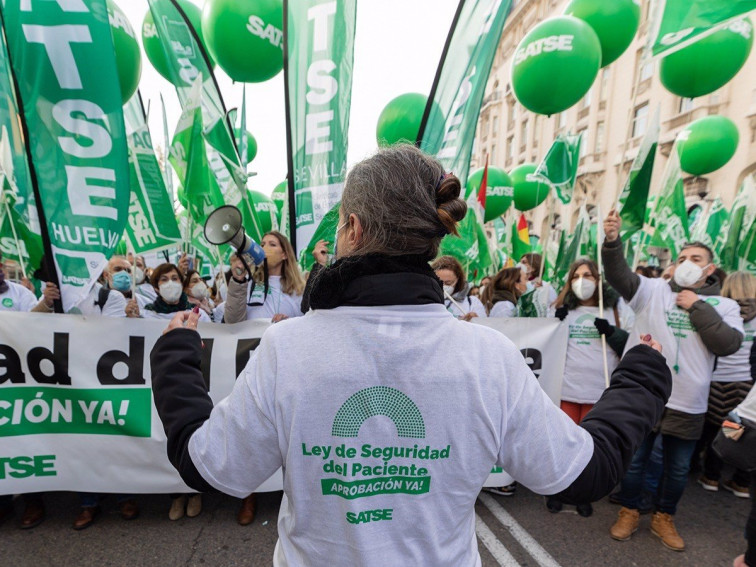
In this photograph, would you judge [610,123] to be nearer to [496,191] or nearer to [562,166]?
[496,191]

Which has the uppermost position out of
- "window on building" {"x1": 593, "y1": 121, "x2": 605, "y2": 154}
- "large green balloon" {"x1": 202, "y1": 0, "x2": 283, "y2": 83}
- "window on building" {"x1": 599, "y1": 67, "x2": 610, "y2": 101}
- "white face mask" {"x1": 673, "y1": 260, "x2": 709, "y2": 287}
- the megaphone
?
"window on building" {"x1": 599, "y1": 67, "x2": 610, "y2": 101}

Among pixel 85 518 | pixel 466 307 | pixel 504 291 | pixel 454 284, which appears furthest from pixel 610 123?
pixel 85 518

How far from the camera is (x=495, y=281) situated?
4867mm

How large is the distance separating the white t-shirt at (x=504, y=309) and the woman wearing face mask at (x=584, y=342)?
72 cm

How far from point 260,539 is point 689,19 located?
424 cm

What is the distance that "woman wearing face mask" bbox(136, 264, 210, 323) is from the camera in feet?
12.2

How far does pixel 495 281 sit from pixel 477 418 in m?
4.14

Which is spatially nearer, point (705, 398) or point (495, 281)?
point (705, 398)

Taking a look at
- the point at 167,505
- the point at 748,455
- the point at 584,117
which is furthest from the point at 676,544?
the point at 584,117

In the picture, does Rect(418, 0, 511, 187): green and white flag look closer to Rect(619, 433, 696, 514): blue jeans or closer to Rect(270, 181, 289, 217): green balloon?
Rect(619, 433, 696, 514): blue jeans

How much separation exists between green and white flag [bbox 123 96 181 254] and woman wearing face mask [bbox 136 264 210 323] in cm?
25

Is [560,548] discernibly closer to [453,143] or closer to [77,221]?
[453,143]

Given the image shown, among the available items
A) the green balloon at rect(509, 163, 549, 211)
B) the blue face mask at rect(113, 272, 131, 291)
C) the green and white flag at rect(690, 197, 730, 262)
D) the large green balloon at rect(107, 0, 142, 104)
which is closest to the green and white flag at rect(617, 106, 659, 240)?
the blue face mask at rect(113, 272, 131, 291)

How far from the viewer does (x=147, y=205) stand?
12.6 ft
